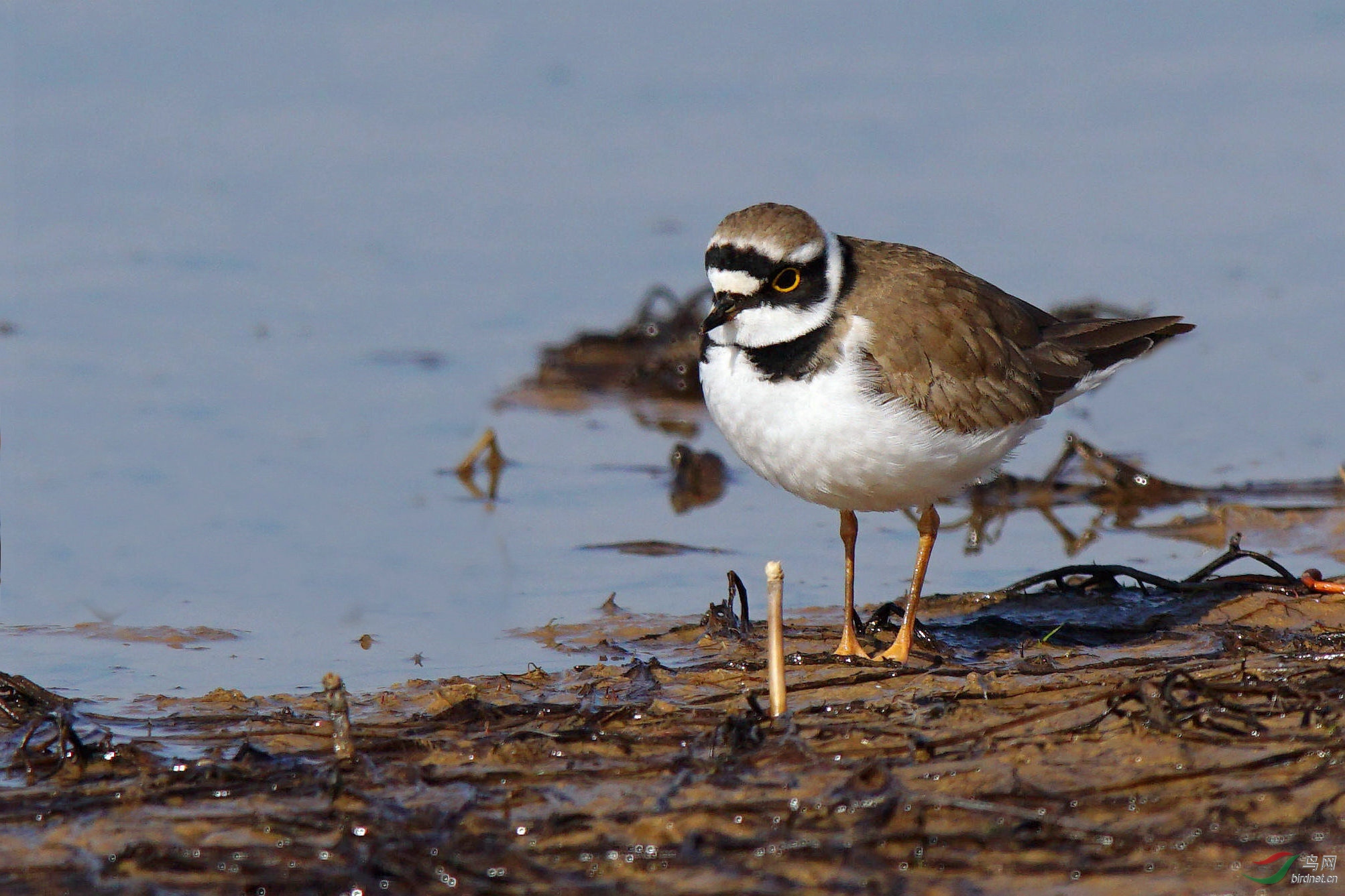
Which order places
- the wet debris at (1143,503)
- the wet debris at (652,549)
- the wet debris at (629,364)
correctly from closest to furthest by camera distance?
1. the wet debris at (652,549)
2. the wet debris at (1143,503)
3. the wet debris at (629,364)

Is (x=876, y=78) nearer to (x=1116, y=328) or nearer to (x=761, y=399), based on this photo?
(x=1116, y=328)

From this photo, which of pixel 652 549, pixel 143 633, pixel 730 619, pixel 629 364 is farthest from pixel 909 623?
pixel 629 364

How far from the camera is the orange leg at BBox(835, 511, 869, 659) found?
5.81m

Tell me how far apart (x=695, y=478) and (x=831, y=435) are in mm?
2966

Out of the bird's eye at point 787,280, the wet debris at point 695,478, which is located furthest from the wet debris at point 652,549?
the bird's eye at point 787,280

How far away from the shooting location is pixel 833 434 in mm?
5371

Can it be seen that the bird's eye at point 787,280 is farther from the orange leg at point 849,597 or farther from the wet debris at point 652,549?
the wet debris at point 652,549

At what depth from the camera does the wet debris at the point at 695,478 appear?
8195mm

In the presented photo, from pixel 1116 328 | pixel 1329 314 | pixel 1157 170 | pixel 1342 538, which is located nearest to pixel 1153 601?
pixel 1116 328

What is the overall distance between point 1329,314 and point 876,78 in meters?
4.28

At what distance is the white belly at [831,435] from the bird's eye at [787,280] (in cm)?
24

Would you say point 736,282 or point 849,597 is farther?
point 849,597

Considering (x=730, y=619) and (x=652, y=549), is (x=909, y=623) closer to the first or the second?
(x=730, y=619)

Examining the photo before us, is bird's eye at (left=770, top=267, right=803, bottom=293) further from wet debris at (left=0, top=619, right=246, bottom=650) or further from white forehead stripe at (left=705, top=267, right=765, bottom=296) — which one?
wet debris at (left=0, top=619, right=246, bottom=650)
